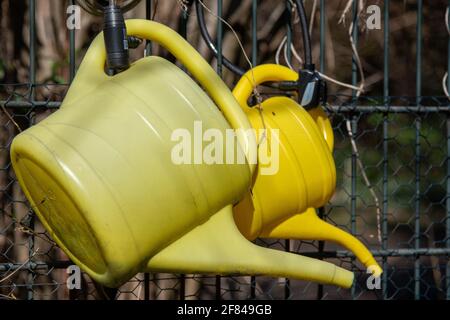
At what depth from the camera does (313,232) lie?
117 cm

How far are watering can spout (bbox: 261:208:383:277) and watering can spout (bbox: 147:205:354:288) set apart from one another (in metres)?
0.13

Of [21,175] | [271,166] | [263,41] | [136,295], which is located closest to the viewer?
[21,175]

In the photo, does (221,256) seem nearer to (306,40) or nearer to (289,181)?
(289,181)

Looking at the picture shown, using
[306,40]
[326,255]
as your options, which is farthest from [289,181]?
[326,255]

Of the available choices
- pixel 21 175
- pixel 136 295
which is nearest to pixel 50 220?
pixel 21 175

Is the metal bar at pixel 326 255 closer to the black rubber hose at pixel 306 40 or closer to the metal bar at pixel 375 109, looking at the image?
the metal bar at pixel 375 109

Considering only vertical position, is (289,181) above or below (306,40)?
below

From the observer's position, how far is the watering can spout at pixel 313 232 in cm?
114

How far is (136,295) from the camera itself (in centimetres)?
148

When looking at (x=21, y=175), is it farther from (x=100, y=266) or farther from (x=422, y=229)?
(x=422, y=229)

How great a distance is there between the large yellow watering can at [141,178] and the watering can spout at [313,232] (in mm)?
114

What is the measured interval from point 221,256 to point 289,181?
0.17 metres

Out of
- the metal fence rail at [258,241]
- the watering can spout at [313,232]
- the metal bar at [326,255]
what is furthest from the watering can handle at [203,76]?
the metal bar at [326,255]
